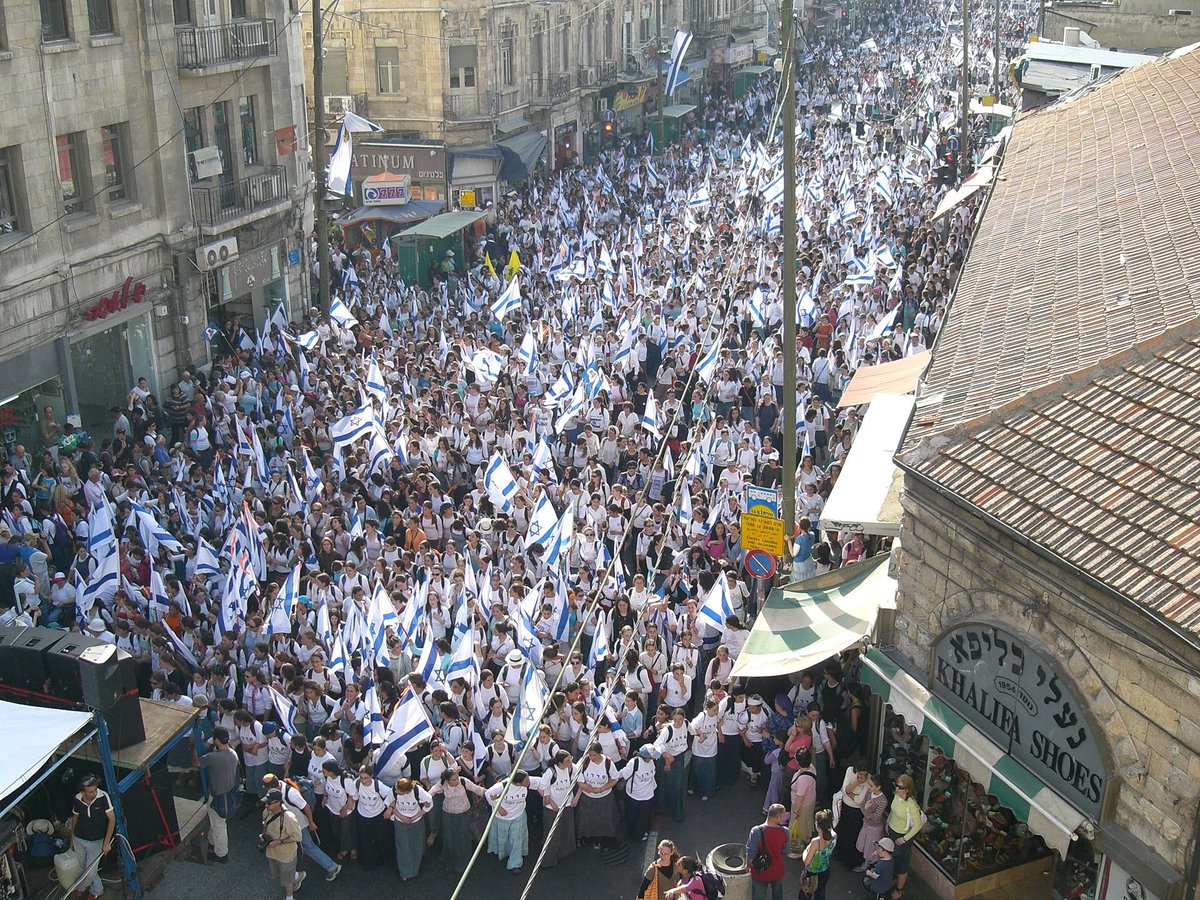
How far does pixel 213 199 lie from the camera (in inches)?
1011

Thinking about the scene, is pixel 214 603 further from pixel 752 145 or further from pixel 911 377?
pixel 752 145

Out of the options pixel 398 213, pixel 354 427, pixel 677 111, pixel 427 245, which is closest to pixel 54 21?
pixel 354 427

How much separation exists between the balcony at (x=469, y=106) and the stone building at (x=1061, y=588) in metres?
27.8

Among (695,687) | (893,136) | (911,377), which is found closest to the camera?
(695,687)

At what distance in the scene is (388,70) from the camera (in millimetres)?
38688

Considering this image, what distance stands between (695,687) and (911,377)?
612cm

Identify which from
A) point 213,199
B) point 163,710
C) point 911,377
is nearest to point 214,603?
point 163,710

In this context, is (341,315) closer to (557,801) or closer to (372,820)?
(372,820)

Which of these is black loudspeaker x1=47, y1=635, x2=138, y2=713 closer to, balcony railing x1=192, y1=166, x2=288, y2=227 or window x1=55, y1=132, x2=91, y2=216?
window x1=55, y1=132, x2=91, y2=216

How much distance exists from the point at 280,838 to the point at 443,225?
73.9ft

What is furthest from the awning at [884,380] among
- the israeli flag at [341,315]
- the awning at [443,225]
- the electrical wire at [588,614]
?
the awning at [443,225]

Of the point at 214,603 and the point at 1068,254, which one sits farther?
the point at 214,603

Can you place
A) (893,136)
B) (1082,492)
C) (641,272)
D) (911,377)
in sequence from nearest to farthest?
(1082,492)
(911,377)
(641,272)
(893,136)

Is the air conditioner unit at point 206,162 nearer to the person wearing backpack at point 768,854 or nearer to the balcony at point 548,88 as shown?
the balcony at point 548,88
